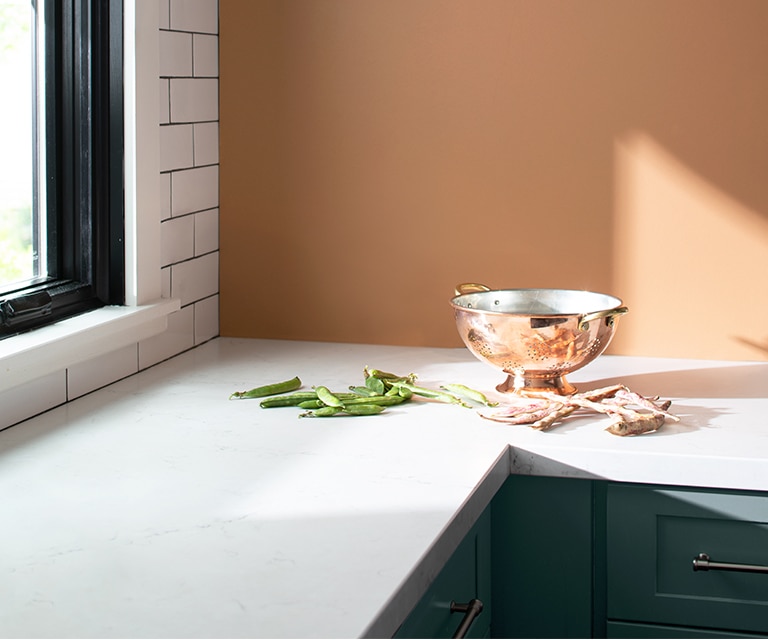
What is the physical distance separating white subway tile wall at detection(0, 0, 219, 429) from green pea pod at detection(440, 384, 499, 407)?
2.11 ft

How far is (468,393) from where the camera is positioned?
1896 millimetres

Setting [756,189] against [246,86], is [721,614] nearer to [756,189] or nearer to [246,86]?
[756,189]

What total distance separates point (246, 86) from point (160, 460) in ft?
3.78

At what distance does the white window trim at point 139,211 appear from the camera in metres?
1.95

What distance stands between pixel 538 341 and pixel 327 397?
1.25 feet

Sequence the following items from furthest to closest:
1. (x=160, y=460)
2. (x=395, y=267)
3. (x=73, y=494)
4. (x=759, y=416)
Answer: (x=395, y=267), (x=759, y=416), (x=160, y=460), (x=73, y=494)

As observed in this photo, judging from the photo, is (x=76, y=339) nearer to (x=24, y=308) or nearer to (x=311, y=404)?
(x=24, y=308)

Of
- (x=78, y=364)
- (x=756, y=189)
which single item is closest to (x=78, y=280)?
(x=78, y=364)

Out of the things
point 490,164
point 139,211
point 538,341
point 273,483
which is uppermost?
point 490,164

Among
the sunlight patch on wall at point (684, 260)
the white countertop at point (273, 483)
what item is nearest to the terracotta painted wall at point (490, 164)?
the sunlight patch on wall at point (684, 260)

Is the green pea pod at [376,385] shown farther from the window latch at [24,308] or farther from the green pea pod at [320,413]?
the window latch at [24,308]

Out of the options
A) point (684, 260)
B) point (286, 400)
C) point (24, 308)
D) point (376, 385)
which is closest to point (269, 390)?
point (286, 400)

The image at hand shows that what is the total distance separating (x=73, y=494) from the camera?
1396mm

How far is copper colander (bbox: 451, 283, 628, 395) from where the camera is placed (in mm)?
1846
